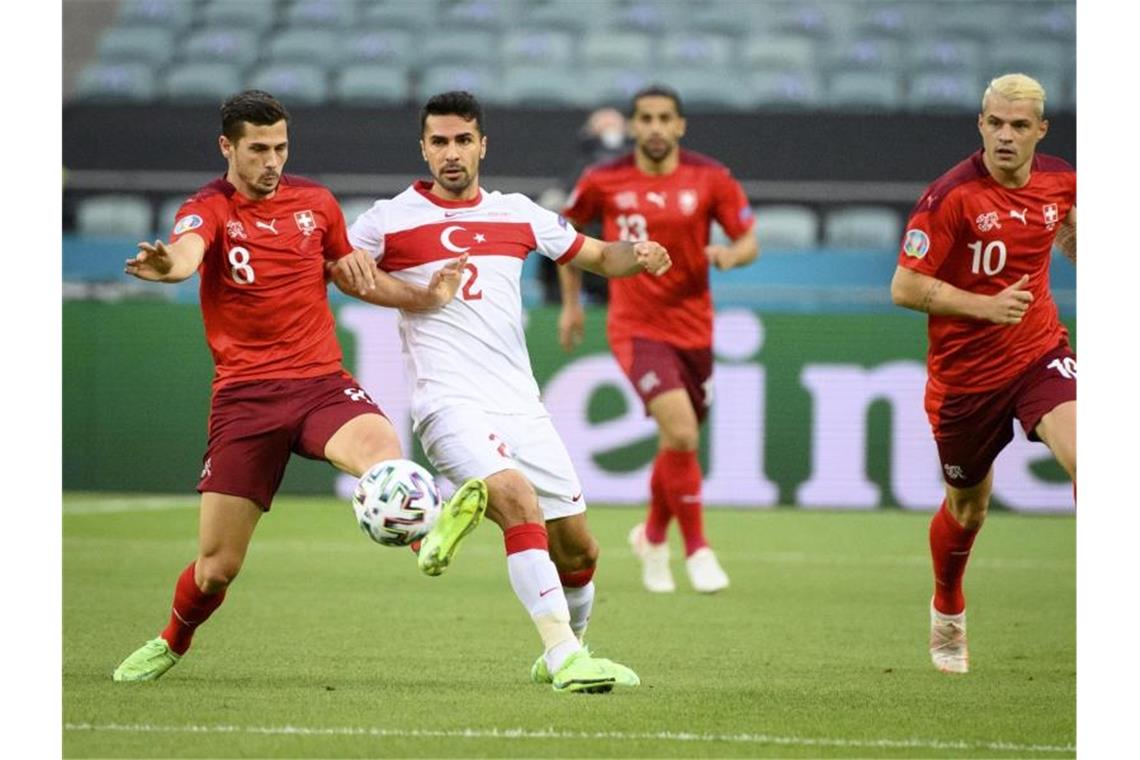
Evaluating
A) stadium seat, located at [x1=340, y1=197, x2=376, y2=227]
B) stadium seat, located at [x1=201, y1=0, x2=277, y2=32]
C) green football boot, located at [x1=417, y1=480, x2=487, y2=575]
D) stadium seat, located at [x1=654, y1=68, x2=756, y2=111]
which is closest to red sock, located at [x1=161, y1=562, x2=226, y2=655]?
green football boot, located at [x1=417, y1=480, x2=487, y2=575]

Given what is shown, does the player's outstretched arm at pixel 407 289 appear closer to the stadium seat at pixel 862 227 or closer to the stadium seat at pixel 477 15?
the stadium seat at pixel 862 227

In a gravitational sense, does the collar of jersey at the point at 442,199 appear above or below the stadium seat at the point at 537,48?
below

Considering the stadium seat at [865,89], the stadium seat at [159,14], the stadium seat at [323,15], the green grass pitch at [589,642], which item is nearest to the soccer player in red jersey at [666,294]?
the green grass pitch at [589,642]

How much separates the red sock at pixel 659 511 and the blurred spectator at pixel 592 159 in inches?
131

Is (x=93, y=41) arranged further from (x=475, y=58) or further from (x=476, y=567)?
(x=476, y=567)

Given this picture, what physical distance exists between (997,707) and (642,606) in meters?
3.04

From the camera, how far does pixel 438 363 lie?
22.2 ft

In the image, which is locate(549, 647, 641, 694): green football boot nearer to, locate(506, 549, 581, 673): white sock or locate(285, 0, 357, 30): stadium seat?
locate(506, 549, 581, 673): white sock

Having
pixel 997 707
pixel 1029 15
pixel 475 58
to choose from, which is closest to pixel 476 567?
pixel 997 707

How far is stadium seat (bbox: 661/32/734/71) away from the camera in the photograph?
17969mm

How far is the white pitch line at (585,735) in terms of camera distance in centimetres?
557

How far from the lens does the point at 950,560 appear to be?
24.2ft

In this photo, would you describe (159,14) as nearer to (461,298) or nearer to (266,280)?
(266,280)

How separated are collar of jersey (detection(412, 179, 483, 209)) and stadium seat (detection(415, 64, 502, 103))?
10.3 m
